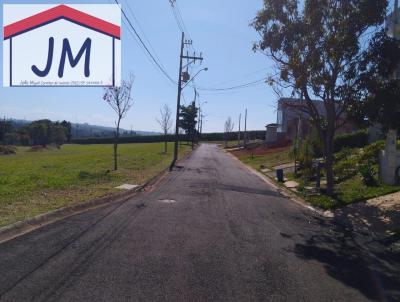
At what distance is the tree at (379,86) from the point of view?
15.6 m

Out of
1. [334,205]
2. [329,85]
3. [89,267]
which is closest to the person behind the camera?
[89,267]

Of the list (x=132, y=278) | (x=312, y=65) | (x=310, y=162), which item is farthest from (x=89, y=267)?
(x=310, y=162)

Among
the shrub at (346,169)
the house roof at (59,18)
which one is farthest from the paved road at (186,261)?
the house roof at (59,18)

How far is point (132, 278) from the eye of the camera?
21.9ft

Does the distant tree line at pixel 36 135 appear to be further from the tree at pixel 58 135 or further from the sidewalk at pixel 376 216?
the sidewalk at pixel 376 216

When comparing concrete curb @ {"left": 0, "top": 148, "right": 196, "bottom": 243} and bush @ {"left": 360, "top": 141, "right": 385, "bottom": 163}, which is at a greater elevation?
bush @ {"left": 360, "top": 141, "right": 385, "bottom": 163}

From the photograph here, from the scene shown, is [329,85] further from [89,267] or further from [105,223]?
[89,267]

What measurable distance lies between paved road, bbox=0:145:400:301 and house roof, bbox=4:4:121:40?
33.3ft

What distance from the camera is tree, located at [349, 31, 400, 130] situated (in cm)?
1558

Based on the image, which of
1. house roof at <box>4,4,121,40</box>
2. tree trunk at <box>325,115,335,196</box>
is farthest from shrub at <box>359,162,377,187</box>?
house roof at <box>4,4,121,40</box>

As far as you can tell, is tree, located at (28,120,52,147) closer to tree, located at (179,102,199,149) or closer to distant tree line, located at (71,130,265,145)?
distant tree line, located at (71,130,265,145)

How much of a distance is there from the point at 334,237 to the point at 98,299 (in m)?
6.69

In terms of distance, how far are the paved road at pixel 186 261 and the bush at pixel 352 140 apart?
22209 mm

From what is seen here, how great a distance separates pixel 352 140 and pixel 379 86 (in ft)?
61.4
